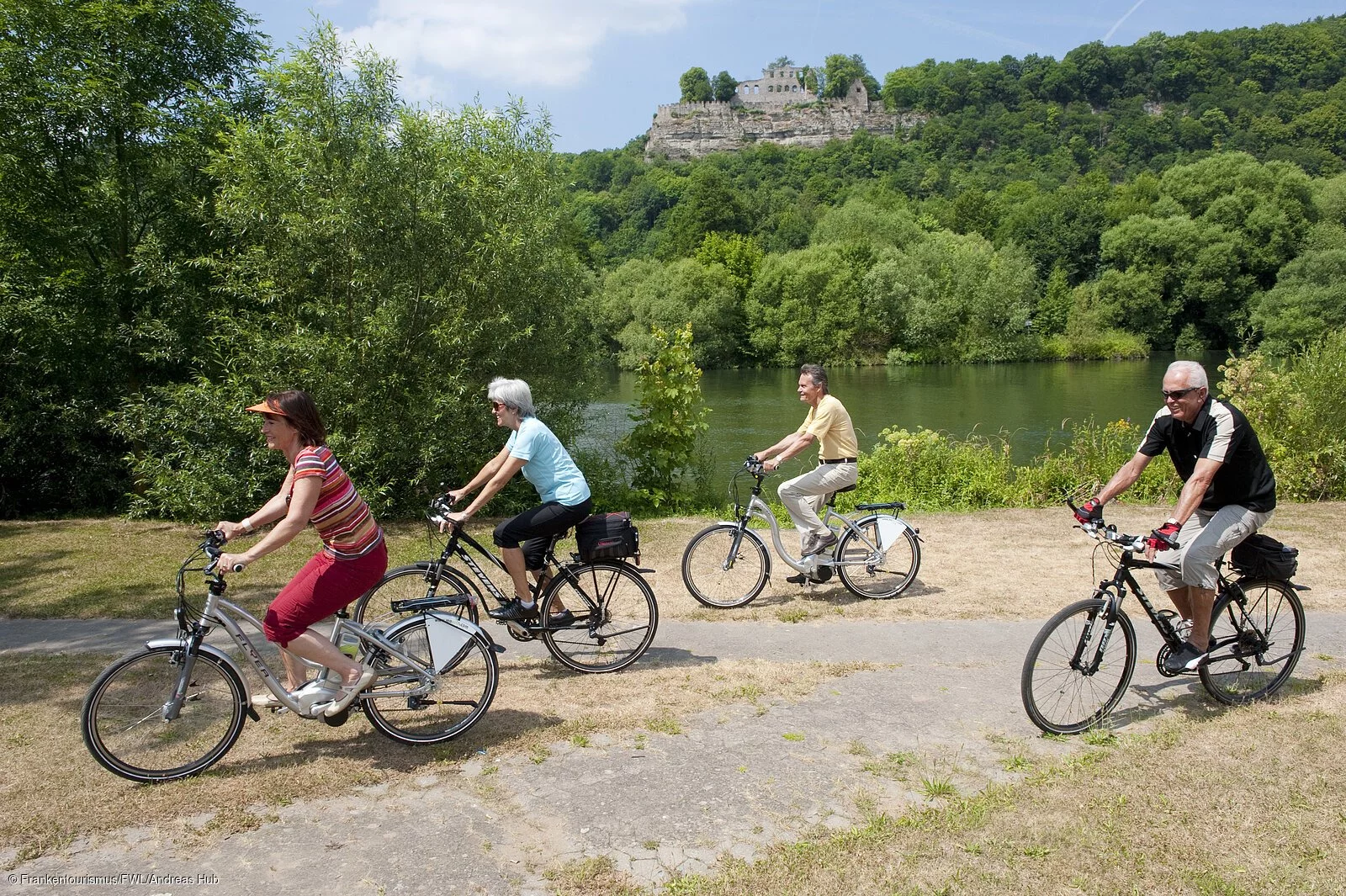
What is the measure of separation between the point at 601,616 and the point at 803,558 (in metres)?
2.56

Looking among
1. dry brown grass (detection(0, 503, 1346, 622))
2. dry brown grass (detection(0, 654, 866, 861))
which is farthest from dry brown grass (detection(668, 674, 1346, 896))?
dry brown grass (detection(0, 503, 1346, 622))

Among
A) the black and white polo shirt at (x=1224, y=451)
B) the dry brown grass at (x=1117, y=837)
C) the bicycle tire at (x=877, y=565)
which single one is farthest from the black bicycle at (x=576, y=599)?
the black and white polo shirt at (x=1224, y=451)

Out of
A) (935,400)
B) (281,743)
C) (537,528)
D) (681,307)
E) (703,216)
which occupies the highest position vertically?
(703,216)

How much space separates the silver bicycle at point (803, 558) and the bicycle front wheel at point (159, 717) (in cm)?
396

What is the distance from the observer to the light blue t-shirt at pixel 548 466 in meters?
5.74

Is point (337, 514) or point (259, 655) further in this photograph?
point (259, 655)

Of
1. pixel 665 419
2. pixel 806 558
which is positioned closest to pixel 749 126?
pixel 665 419

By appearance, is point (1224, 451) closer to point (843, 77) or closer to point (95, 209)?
point (95, 209)

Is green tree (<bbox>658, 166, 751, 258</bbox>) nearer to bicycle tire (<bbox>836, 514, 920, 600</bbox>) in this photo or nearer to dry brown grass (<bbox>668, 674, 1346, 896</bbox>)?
bicycle tire (<bbox>836, 514, 920, 600</bbox>)

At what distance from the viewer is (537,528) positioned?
571cm

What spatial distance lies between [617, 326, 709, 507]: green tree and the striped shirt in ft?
29.8

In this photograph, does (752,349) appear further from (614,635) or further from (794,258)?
(614,635)

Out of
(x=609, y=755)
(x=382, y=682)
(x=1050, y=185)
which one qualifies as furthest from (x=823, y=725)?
(x=1050, y=185)

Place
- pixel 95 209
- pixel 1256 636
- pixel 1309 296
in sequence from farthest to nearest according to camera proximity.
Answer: pixel 1309 296 < pixel 95 209 < pixel 1256 636
